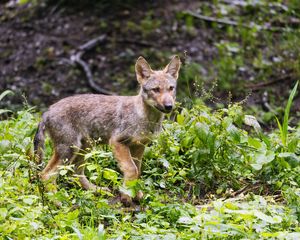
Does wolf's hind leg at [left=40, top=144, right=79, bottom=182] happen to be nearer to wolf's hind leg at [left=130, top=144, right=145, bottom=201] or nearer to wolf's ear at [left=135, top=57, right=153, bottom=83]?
wolf's hind leg at [left=130, top=144, right=145, bottom=201]

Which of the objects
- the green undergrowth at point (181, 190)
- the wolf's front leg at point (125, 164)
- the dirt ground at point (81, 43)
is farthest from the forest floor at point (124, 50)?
the wolf's front leg at point (125, 164)

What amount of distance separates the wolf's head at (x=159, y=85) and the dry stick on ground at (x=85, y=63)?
626cm

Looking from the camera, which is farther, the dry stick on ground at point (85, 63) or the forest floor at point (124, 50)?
the dry stick on ground at point (85, 63)

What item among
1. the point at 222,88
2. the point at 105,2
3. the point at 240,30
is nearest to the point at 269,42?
the point at 240,30

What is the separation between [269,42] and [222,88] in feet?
7.19

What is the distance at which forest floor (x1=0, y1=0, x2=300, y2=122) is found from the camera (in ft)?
49.7

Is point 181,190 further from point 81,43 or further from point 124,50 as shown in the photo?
point 81,43

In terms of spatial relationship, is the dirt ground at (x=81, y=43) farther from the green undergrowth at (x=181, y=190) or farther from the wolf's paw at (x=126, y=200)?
the wolf's paw at (x=126, y=200)

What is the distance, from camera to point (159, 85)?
8.52 m

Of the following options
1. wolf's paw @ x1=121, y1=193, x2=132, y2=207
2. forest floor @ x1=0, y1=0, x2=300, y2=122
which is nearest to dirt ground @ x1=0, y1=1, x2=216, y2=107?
forest floor @ x1=0, y1=0, x2=300, y2=122

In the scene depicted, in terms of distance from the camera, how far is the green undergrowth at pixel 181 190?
6.43m

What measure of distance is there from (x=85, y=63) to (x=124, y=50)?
38.8 inches

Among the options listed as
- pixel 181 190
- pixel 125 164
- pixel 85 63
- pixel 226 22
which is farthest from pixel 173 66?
pixel 226 22

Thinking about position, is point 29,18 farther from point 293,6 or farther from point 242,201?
point 242,201
